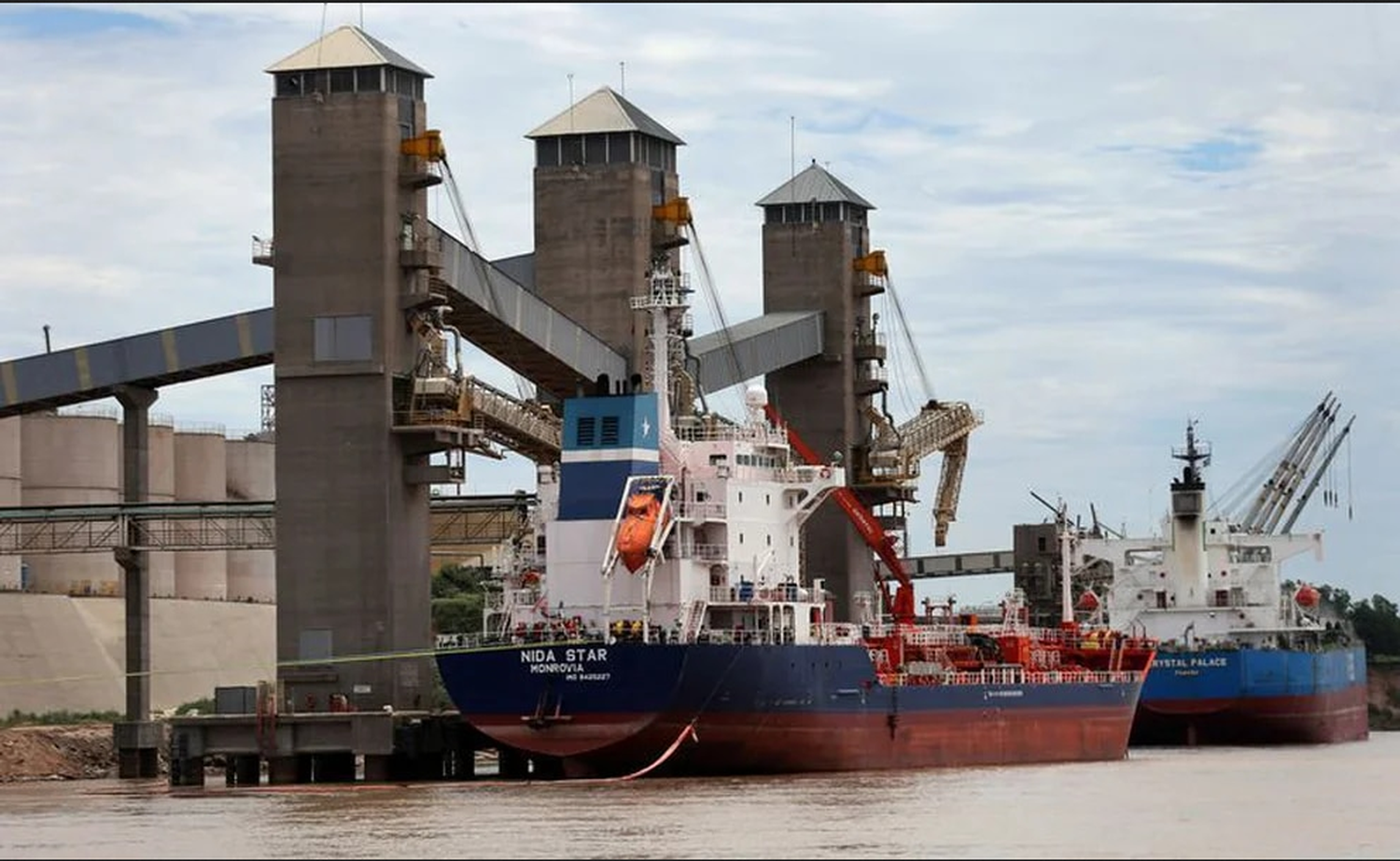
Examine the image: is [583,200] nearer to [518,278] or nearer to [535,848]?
[518,278]

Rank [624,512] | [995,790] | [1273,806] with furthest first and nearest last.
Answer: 1. [624,512]
2. [995,790]
3. [1273,806]

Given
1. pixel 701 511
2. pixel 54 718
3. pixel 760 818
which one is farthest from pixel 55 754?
pixel 760 818

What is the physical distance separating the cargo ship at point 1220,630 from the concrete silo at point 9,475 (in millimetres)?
35033

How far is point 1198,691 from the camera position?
8538cm

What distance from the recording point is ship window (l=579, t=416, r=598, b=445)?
63094 mm

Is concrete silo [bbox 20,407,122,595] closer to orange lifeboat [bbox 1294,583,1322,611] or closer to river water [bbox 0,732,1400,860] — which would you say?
river water [bbox 0,732,1400,860]

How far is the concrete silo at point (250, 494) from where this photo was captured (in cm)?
10912

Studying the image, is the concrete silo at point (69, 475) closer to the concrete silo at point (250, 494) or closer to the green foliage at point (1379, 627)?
the concrete silo at point (250, 494)

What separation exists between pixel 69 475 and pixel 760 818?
177 ft

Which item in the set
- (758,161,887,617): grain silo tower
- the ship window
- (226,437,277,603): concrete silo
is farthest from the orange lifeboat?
(226,437,277,603): concrete silo

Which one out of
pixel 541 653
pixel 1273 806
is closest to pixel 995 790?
pixel 1273 806

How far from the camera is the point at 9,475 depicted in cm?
9419

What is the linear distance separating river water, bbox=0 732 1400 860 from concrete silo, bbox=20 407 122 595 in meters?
32.4

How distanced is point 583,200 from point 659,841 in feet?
125
